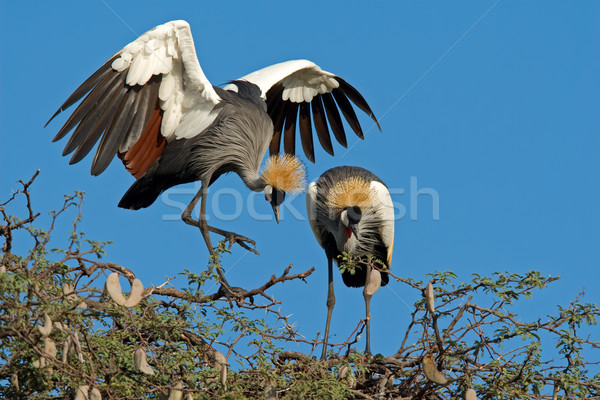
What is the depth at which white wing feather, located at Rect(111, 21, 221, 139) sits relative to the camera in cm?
463

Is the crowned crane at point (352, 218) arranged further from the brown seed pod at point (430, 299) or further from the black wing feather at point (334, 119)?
the brown seed pod at point (430, 299)

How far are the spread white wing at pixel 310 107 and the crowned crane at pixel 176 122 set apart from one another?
3.2 inches

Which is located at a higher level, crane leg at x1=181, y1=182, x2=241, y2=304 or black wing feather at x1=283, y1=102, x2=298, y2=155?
black wing feather at x1=283, y1=102, x2=298, y2=155

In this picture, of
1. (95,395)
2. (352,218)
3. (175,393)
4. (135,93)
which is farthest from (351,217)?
(95,395)

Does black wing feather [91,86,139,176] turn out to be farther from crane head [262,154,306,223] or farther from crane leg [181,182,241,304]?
crane head [262,154,306,223]

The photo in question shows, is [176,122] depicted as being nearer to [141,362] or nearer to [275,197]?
[275,197]

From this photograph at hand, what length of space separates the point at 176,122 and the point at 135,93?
0.42m

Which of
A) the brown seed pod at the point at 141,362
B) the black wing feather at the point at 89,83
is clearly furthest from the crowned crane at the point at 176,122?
the brown seed pod at the point at 141,362

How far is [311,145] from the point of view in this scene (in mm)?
6504

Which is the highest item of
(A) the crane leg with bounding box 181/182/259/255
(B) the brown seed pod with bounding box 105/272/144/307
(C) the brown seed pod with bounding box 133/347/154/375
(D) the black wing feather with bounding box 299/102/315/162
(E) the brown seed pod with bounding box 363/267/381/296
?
(D) the black wing feather with bounding box 299/102/315/162

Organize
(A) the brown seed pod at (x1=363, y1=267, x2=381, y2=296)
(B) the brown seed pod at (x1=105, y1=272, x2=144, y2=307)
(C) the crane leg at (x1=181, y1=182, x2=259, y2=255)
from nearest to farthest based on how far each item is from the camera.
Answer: (B) the brown seed pod at (x1=105, y1=272, x2=144, y2=307) → (A) the brown seed pod at (x1=363, y1=267, x2=381, y2=296) → (C) the crane leg at (x1=181, y1=182, x2=259, y2=255)

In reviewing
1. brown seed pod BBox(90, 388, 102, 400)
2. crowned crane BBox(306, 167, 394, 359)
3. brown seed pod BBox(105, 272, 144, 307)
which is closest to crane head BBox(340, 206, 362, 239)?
crowned crane BBox(306, 167, 394, 359)

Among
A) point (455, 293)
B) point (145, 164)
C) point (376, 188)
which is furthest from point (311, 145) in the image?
point (455, 293)

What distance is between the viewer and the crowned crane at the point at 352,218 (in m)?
5.14
